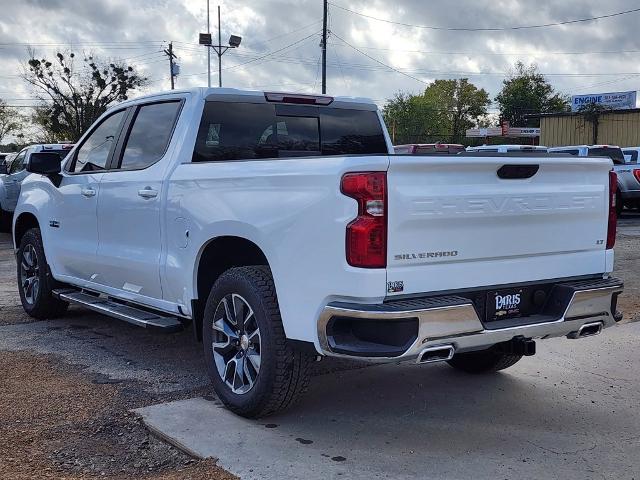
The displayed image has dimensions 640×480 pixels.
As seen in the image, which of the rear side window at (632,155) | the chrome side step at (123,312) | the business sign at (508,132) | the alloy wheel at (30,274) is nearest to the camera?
the chrome side step at (123,312)

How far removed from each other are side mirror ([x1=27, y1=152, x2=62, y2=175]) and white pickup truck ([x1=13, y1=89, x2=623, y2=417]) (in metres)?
0.74

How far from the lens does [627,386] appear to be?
5.30m

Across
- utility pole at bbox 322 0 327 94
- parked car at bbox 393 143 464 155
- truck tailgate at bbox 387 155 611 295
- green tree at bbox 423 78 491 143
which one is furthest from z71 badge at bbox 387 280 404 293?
green tree at bbox 423 78 491 143

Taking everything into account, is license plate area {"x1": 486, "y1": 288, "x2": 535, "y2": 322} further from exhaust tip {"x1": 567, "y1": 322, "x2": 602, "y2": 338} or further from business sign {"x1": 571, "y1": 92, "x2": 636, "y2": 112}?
business sign {"x1": 571, "y1": 92, "x2": 636, "y2": 112}

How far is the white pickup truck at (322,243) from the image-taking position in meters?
3.69

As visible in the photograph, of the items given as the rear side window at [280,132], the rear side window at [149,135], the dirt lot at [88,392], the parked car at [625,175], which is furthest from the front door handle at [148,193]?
the parked car at [625,175]

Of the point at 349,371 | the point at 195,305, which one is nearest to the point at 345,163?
the point at 195,305

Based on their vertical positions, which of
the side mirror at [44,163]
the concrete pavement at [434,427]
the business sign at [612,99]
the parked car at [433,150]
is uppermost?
the business sign at [612,99]

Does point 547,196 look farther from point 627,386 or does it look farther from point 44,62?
point 44,62

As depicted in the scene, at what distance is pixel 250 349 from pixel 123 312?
1.50m

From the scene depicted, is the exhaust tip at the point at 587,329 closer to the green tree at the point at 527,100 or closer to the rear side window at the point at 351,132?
the rear side window at the point at 351,132

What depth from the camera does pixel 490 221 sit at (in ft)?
13.2

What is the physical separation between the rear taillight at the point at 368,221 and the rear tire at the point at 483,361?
2.01 m

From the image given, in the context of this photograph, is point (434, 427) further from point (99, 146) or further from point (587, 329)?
point (99, 146)
